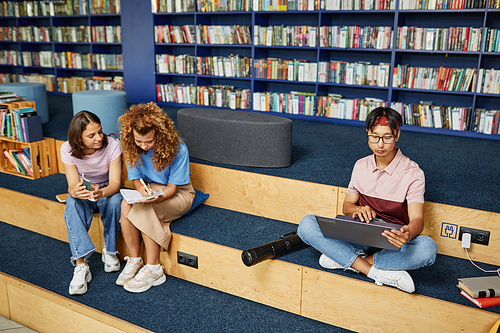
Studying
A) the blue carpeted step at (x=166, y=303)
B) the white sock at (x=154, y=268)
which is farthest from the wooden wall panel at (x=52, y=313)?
the white sock at (x=154, y=268)

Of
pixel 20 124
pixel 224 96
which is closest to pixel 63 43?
pixel 224 96

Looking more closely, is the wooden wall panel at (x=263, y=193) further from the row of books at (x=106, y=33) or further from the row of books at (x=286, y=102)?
the row of books at (x=106, y=33)

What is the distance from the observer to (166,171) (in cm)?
242

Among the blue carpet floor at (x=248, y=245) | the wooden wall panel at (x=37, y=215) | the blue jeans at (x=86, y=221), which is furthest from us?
the wooden wall panel at (x=37, y=215)

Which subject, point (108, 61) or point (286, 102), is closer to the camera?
point (286, 102)

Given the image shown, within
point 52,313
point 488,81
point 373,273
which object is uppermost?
point 488,81

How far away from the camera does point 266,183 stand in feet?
9.12

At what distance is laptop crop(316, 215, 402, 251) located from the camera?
5.90 ft

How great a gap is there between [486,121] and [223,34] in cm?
307

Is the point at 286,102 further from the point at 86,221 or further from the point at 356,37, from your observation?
the point at 86,221

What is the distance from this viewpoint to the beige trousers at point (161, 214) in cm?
228

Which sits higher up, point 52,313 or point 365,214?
point 365,214

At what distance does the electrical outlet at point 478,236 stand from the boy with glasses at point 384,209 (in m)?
0.49

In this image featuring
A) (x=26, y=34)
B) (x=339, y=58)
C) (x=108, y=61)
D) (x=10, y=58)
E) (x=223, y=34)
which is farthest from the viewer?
(x=10, y=58)
